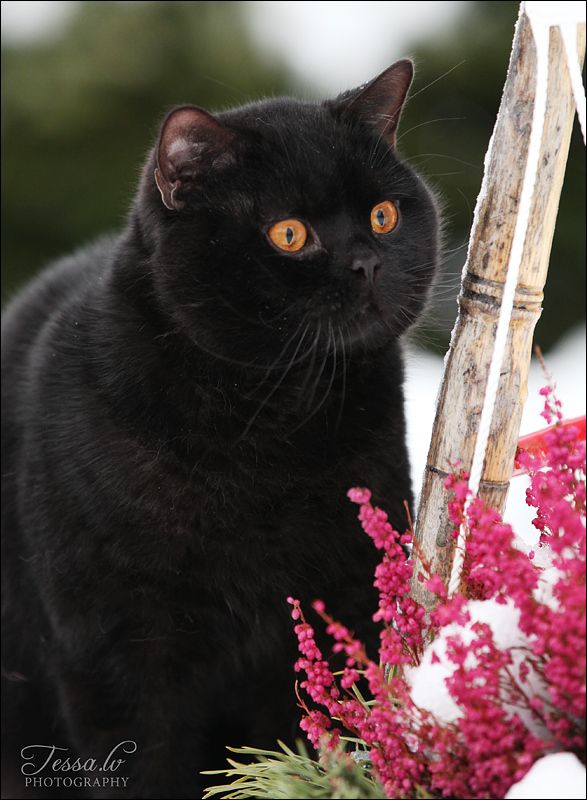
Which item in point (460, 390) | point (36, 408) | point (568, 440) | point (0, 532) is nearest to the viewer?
point (568, 440)

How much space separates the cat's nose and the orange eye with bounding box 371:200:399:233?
56 mm

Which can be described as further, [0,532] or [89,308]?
[0,532]

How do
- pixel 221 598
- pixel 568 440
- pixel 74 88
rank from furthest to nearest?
pixel 74 88, pixel 221 598, pixel 568 440

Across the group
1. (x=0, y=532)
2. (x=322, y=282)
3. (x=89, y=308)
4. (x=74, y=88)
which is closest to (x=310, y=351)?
(x=322, y=282)

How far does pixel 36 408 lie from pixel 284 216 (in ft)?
1.21

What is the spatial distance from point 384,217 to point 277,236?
0.11 m

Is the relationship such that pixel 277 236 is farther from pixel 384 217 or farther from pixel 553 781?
pixel 553 781

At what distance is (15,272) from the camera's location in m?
2.04

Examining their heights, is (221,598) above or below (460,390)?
below

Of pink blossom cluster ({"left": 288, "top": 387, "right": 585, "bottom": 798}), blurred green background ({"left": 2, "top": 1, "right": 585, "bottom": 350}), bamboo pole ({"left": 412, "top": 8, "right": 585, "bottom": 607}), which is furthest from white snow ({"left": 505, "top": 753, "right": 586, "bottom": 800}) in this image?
blurred green background ({"left": 2, "top": 1, "right": 585, "bottom": 350})

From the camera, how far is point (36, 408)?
981 mm

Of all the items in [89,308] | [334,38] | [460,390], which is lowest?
[460,390]

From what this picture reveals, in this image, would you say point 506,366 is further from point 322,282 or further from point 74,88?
point 74,88

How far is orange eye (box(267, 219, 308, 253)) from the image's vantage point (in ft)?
2.48
